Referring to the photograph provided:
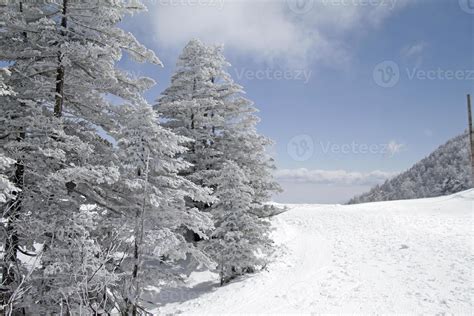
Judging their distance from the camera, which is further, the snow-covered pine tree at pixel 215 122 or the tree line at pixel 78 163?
the snow-covered pine tree at pixel 215 122

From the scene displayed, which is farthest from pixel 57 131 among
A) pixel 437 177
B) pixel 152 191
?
pixel 437 177

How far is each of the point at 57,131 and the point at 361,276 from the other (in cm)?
1193

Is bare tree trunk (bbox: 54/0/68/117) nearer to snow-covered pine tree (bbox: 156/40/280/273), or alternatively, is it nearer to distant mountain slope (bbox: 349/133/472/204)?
snow-covered pine tree (bbox: 156/40/280/273)

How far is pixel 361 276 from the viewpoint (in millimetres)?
11969

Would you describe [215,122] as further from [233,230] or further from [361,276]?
[361,276]

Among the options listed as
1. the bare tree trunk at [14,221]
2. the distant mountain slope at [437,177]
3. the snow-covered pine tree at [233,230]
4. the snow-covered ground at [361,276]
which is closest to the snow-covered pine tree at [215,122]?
the snow-covered pine tree at [233,230]

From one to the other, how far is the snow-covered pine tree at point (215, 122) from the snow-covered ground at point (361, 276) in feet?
11.9

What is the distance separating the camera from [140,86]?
859cm

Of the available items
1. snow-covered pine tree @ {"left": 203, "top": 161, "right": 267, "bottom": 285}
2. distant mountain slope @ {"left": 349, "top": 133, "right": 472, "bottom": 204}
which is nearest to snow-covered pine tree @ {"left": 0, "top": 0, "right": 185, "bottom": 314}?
snow-covered pine tree @ {"left": 203, "top": 161, "right": 267, "bottom": 285}

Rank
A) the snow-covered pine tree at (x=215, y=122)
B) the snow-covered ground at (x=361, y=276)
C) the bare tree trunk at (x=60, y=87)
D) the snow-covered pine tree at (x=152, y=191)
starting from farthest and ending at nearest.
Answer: the snow-covered pine tree at (x=215, y=122) → the snow-covered ground at (x=361, y=276) → the snow-covered pine tree at (x=152, y=191) → the bare tree trunk at (x=60, y=87)

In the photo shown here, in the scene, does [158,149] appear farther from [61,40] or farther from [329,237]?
[329,237]

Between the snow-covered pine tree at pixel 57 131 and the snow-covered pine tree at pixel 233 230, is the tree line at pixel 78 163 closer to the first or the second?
the snow-covered pine tree at pixel 57 131

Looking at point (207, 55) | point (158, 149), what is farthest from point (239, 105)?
point (158, 149)

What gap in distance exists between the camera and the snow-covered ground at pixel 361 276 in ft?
31.4
